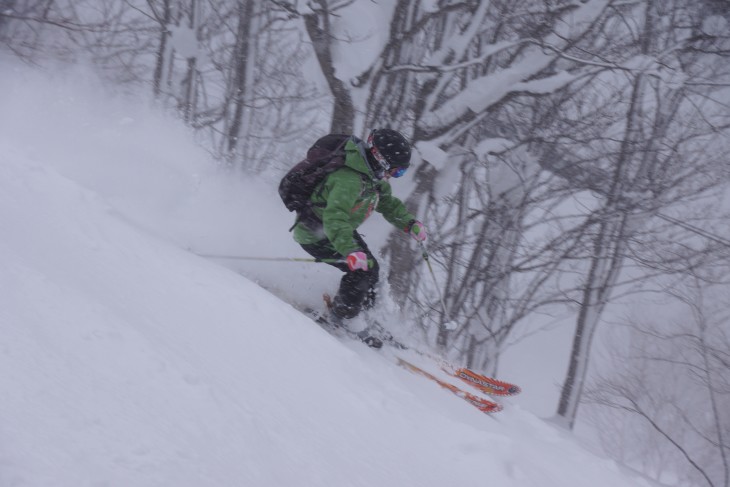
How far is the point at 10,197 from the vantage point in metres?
4.26

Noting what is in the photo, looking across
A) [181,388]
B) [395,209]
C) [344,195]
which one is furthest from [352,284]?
[181,388]

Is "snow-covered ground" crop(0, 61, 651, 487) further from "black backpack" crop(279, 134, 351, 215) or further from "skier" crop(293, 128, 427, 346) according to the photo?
"black backpack" crop(279, 134, 351, 215)

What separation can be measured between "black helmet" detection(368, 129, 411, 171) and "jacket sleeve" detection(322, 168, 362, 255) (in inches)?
11.4

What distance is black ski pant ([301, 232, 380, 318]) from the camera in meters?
4.85

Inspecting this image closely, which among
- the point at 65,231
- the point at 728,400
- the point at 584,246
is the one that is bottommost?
the point at 728,400

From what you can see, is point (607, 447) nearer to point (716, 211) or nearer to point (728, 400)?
point (728, 400)

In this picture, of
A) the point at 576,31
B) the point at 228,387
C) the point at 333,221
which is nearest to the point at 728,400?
the point at 576,31

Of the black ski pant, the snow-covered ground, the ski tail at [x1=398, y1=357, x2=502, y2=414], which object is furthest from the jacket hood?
the ski tail at [x1=398, y1=357, x2=502, y2=414]

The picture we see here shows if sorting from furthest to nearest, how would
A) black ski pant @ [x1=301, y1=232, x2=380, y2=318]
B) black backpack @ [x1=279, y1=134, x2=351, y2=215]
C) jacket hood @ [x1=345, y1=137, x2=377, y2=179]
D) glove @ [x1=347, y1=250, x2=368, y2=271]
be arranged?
black ski pant @ [x1=301, y1=232, x2=380, y2=318]
black backpack @ [x1=279, y1=134, x2=351, y2=215]
jacket hood @ [x1=345, y1=137, x2=377, y2=179]
glove @ [x1=347, y1=250, x2=368, y2=271]

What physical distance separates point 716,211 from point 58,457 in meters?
13.8

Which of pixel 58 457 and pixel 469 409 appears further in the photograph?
pixel 469 409

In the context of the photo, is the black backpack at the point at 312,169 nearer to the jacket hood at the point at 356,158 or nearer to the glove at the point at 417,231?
the jacket hood at the point at 356,158

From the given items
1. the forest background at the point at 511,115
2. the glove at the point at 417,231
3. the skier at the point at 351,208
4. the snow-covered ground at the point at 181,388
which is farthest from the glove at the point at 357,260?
the forest background at the point at 511,115

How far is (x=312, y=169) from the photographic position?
15.1 ft
